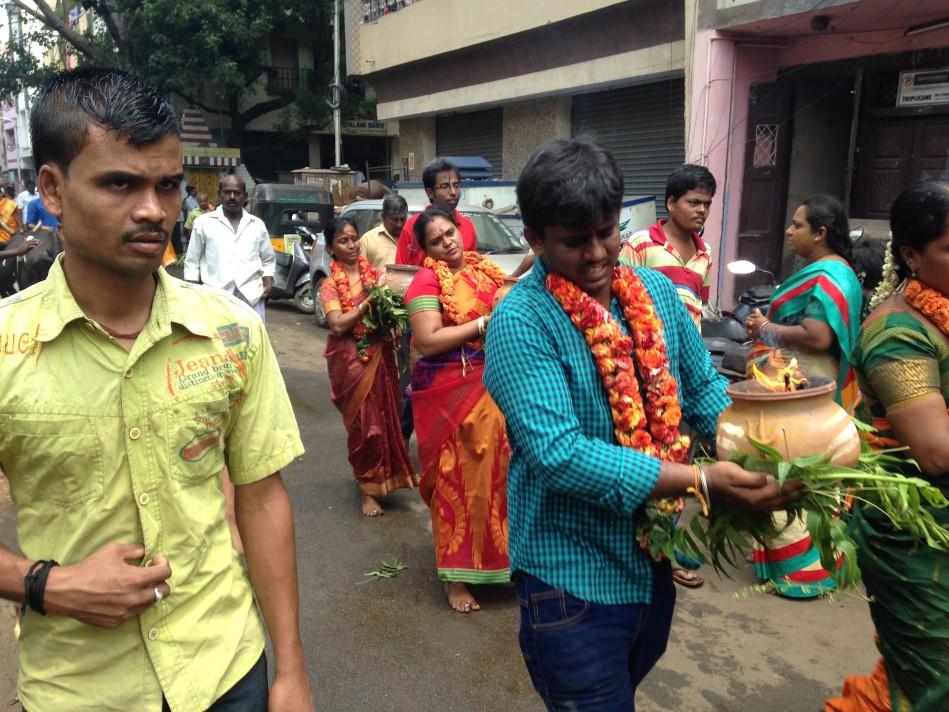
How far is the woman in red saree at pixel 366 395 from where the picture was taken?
16.9 feet

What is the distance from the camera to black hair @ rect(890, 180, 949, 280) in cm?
226

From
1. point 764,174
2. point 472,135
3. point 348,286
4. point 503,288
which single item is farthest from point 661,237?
point 472,135

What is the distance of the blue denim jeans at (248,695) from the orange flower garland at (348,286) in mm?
3514

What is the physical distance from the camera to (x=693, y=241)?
4.57 meters

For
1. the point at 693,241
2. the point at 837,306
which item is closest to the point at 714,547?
the point at 837,306

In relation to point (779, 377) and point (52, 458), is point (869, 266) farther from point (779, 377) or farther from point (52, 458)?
point (52, 458)

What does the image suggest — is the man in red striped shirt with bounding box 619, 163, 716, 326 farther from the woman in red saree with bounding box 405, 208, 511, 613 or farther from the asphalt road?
the asphalt road

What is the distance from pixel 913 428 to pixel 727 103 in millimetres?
7596

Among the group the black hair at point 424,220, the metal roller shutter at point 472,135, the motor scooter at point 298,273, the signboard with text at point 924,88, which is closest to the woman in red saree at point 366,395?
the black hair at point 424,220

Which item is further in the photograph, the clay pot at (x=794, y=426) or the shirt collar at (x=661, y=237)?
the shirt collar at (x=661, y=237)

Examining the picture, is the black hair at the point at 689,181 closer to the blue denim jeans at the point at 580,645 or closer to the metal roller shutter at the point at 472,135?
the blue denim jeans at the point at 580,645

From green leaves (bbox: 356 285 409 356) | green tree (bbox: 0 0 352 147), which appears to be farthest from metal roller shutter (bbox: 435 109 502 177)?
green leaves (bbox: 356 285 409 356)

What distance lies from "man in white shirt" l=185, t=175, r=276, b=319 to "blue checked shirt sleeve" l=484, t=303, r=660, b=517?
526cm

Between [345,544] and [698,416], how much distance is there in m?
3.04
